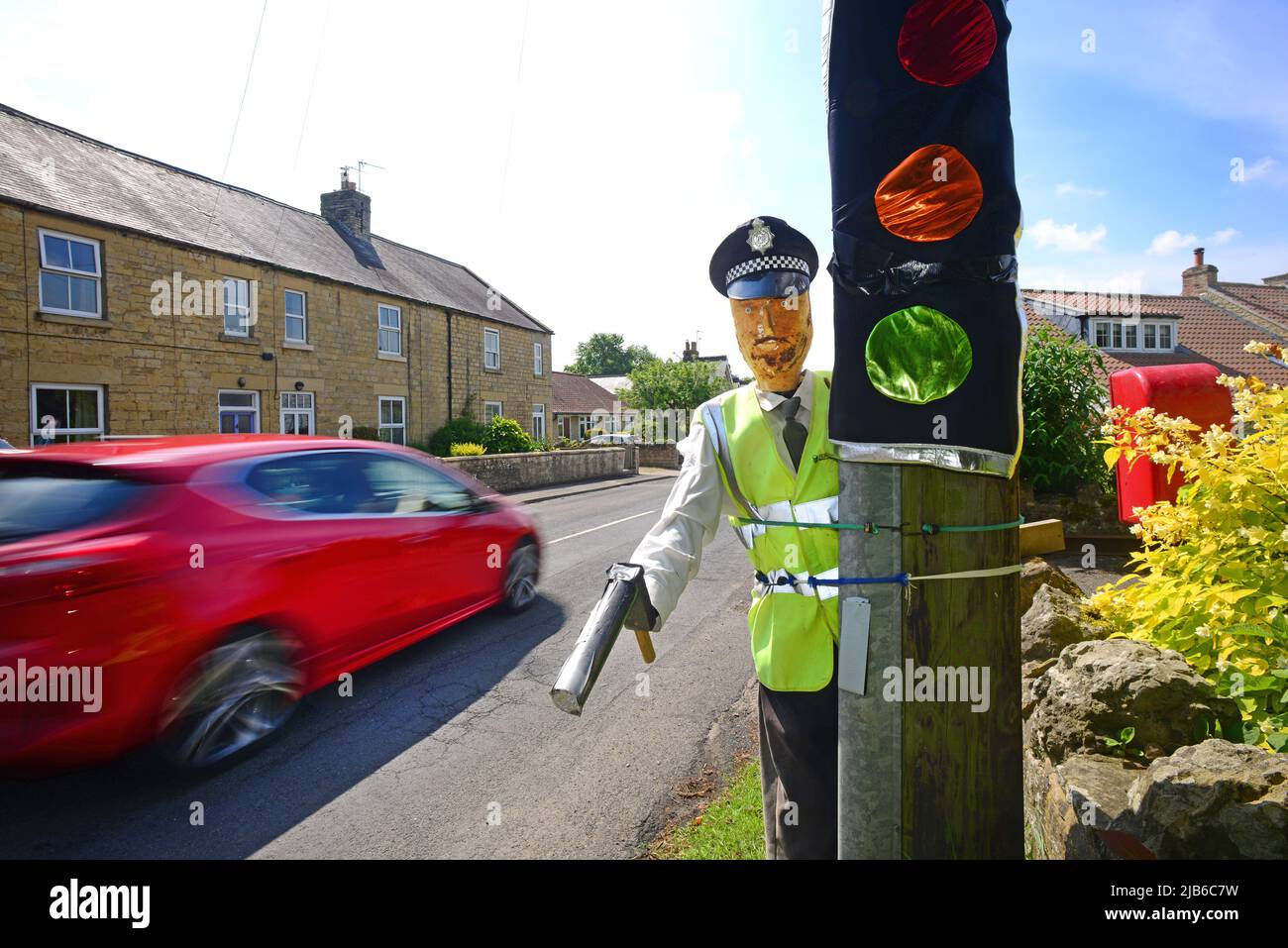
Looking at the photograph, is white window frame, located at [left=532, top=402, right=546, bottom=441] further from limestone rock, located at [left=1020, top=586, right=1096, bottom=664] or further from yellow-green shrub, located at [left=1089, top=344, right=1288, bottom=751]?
yellow-green shrub, located at [left=1089, top=344, right=1288, bottom=751]

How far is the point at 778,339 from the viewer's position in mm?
2070

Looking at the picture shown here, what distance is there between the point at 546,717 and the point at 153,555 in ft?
7.42

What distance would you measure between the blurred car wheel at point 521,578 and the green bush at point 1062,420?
6268 millimetres

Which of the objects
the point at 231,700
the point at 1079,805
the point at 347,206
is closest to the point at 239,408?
the point at 347,206

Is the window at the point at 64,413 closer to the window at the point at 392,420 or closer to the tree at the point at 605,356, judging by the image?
the window at the point at 392,420

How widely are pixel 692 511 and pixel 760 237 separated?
866mm

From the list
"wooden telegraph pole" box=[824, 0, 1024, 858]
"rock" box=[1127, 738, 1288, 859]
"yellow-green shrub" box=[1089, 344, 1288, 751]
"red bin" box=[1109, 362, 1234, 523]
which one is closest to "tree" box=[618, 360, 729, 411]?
"red bin" box=[1109, 362, 1234, 523]

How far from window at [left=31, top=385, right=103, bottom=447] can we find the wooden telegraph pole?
1600cm

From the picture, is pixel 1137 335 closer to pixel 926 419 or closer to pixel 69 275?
pixel 926 419

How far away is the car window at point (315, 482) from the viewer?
13.2 feet

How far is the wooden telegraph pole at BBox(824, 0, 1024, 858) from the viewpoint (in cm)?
127

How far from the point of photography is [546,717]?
4.13m

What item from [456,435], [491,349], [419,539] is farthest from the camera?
[491,349]
